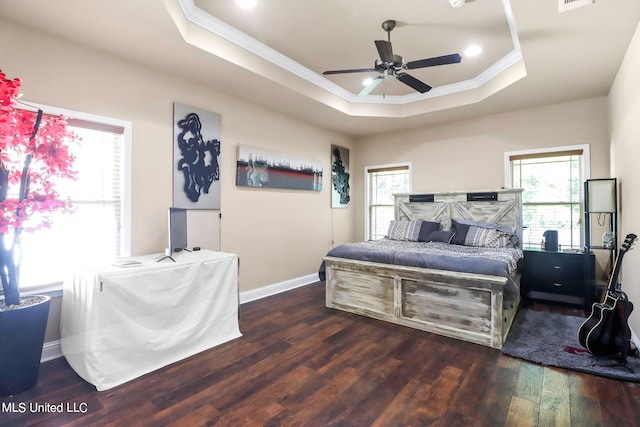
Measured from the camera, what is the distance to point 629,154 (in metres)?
2.91

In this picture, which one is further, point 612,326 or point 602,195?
point 602,195

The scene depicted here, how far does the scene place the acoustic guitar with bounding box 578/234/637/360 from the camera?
2.36 m

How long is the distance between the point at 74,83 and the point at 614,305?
484 cm

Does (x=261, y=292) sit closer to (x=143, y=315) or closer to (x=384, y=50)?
(x=143, y=315)

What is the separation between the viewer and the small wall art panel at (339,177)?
5910 mm

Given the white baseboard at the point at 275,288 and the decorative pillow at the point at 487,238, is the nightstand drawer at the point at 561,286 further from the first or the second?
the white baseboard at the point at 275,288

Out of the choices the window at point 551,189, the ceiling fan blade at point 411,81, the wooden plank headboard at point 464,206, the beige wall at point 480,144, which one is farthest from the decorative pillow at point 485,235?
the ceiling fan blade at point 411,81

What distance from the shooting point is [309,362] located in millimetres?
2604

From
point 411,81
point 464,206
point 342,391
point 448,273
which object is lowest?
point 342,391

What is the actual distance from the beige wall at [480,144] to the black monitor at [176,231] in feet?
13.2

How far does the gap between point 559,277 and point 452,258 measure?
6.35 feet

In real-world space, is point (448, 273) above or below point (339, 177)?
below

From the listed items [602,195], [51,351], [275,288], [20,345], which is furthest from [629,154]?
[51,351]

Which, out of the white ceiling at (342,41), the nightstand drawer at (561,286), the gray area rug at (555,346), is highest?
the white ceiling at (342,41)
